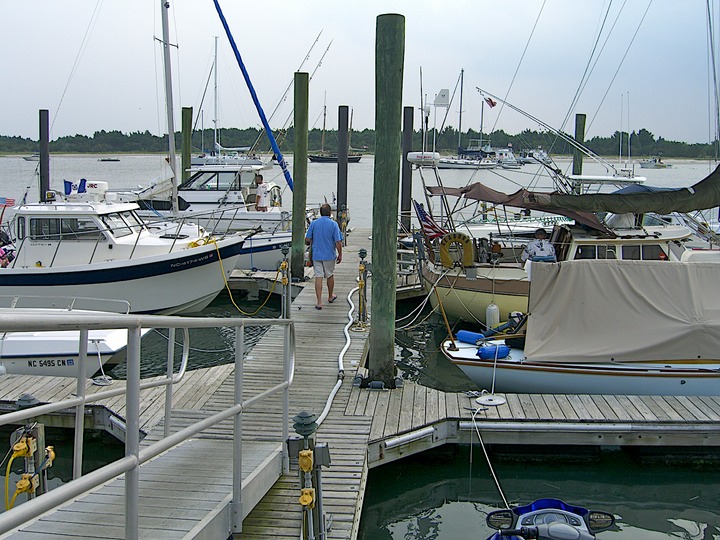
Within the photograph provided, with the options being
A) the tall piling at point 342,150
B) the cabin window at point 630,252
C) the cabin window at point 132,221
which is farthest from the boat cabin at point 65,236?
the tall piling at point 342,150

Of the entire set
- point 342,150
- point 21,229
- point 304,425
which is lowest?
point 304,425

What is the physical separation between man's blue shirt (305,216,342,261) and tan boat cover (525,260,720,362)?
362 centimetres

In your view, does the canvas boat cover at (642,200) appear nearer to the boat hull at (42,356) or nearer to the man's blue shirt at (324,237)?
the man's blue shirt at (324,237)

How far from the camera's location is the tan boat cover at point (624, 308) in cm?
1003

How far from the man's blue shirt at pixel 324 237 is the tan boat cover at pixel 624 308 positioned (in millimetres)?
3620

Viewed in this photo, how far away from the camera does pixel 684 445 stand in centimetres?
839

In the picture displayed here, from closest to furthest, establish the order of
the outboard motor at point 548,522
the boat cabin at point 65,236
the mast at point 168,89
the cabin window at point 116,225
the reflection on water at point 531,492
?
the outboard motor at point 548,522, the reflection on water at point 531,492, the boat cabin at point 65,236, the cabin window at point 116,225, the mast at point 168,89

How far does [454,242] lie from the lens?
570 inches

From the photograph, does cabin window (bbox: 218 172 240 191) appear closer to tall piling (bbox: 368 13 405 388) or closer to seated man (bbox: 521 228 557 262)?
seated man (bbox: 521 228 557 262)

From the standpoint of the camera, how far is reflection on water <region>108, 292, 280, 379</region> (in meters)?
13.0

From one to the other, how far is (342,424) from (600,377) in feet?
12.8

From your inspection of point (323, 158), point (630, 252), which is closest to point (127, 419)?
point (630, 252)

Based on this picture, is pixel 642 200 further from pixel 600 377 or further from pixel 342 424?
pixel 342 424

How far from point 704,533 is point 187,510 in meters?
5.78
